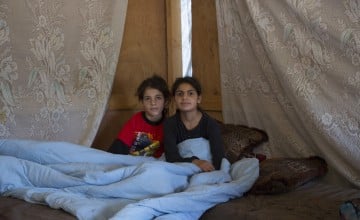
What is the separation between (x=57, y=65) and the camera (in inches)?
76.0

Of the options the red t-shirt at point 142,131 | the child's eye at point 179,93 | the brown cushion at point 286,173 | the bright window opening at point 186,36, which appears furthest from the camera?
the bright window opening at point 186,36

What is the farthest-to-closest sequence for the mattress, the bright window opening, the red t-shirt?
1. the bright window opening
2. the red t-shirt
3. the mattress

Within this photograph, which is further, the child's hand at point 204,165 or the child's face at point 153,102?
the child's face at point 153,102

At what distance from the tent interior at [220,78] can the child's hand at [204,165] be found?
0.18 meters

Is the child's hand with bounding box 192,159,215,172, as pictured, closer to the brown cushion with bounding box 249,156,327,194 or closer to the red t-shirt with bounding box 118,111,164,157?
the brown cushion with bounding box 249,156,327,194

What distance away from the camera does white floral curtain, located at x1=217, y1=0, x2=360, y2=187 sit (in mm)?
1563

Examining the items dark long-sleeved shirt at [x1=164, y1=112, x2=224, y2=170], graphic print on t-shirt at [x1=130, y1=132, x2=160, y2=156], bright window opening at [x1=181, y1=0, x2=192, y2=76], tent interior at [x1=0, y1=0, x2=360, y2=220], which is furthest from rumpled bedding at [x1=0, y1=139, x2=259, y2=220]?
bright window opening at [x1=181, y1=0, x2=192, y2=76]

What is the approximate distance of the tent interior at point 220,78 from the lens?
1.51 m

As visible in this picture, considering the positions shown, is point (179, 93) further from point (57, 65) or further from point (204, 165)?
point (57, 65)

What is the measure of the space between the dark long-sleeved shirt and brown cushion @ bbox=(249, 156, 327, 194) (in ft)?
0.62

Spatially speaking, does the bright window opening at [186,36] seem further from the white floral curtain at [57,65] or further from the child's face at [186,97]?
the child's face at [186,97]

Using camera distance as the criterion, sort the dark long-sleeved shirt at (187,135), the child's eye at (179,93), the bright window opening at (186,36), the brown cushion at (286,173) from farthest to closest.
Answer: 1. the bright window opening at (186,36)
2. the child's eye at (179,93)
3. the dark long-sleeved shirt at (187,135)
4. the brown cushion at (286,173)

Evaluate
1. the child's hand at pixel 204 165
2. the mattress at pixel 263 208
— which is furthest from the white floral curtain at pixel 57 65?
the child's hand at pixel 204 165

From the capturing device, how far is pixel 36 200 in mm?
1405
